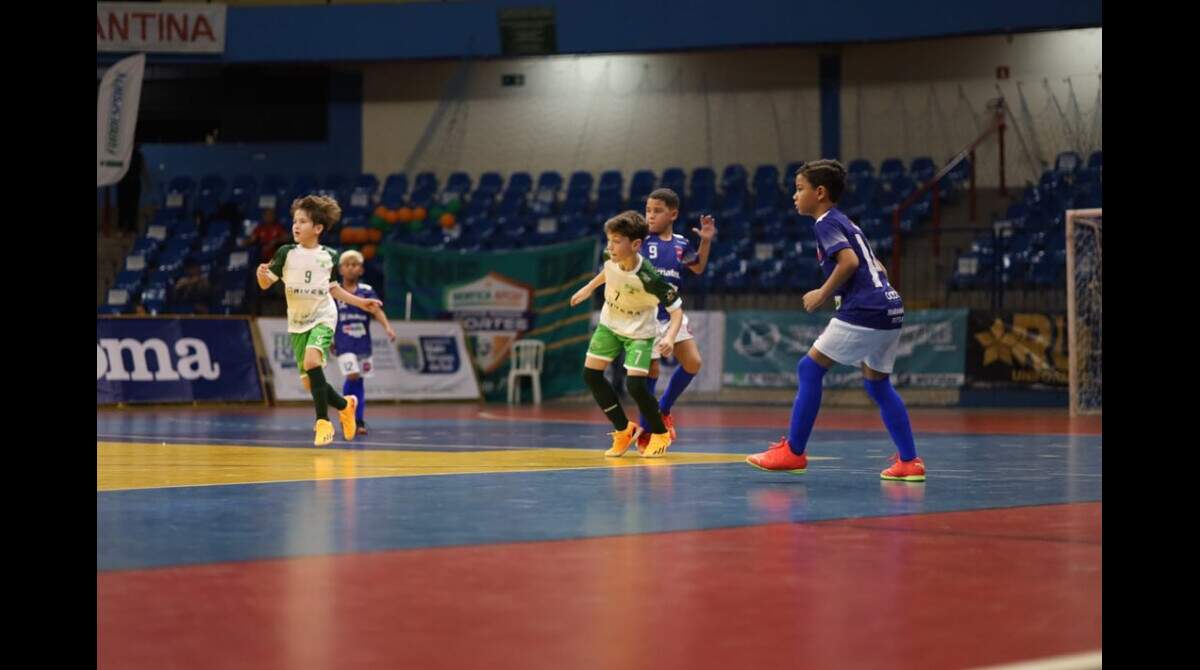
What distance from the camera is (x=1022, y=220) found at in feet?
80.6

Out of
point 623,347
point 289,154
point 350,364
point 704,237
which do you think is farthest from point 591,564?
point 289,154

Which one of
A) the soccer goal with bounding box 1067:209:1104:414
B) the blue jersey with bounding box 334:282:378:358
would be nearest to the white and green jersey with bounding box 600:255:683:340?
the blue jersey with bounding box 334:282:378:358

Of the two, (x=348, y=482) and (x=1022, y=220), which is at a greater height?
(x=1022, y=220)

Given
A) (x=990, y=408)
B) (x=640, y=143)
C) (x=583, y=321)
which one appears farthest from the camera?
(x=640, y=143)

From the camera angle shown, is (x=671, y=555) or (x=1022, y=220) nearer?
(x=671, y=555)

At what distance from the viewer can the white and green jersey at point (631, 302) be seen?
11281 mm

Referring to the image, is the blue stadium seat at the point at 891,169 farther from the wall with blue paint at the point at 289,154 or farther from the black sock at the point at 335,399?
the black sock at the point at 335,399

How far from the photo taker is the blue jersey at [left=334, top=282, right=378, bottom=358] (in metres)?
15.1

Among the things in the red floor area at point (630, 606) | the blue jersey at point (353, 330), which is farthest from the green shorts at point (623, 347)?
the red floor area at point (630, 606)
